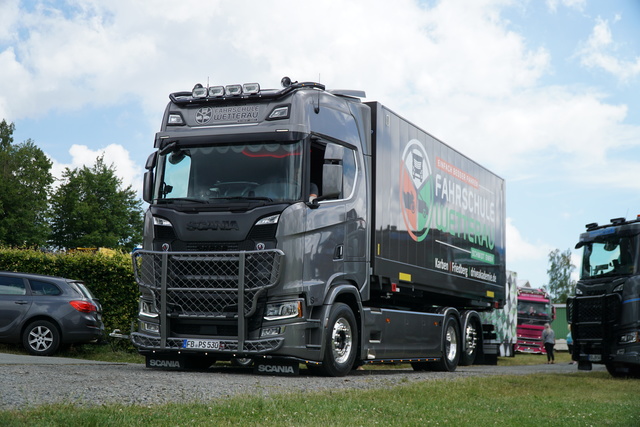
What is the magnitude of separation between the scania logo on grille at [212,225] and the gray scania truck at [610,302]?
8500 millimetres

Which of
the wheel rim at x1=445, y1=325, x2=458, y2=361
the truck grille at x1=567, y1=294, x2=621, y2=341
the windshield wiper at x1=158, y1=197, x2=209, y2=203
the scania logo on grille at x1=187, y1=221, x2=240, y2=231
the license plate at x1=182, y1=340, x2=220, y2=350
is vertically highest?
the windshield wiper at x1=158, y1=197, x2=209, y2=203

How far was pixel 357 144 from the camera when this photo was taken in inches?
508

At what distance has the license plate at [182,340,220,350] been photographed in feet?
37.9

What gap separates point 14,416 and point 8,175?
57.2 meters

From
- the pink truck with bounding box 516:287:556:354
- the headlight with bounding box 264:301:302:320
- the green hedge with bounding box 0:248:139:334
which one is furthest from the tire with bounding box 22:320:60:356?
the pink truck with bounding box 516:287:556:354

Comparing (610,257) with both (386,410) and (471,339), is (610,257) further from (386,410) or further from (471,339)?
(386,410)

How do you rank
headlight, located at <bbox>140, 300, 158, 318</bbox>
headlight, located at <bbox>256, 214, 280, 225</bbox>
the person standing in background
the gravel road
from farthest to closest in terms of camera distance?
the person standing in background
headlight, located at <bbox>140, 300, 158, 318</bbox>
headlight, located at <bbox>256, 214, 280, 225</bbox>
the gravel road

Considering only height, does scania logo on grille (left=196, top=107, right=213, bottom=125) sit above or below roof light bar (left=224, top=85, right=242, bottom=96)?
below

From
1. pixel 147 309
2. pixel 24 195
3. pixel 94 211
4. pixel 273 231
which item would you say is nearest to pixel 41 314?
pixel 147 309

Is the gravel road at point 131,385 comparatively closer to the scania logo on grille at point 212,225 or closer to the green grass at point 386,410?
the green grass at point 386,410

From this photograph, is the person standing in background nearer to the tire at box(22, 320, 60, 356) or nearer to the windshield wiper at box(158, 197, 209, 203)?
the tire at box(22, 320, 60, 356)

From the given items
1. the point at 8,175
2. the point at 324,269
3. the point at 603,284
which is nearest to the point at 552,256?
the point at 8,175

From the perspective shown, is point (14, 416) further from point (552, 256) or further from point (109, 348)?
point (552, 256)

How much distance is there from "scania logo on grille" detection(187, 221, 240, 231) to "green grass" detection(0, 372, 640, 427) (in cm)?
227
